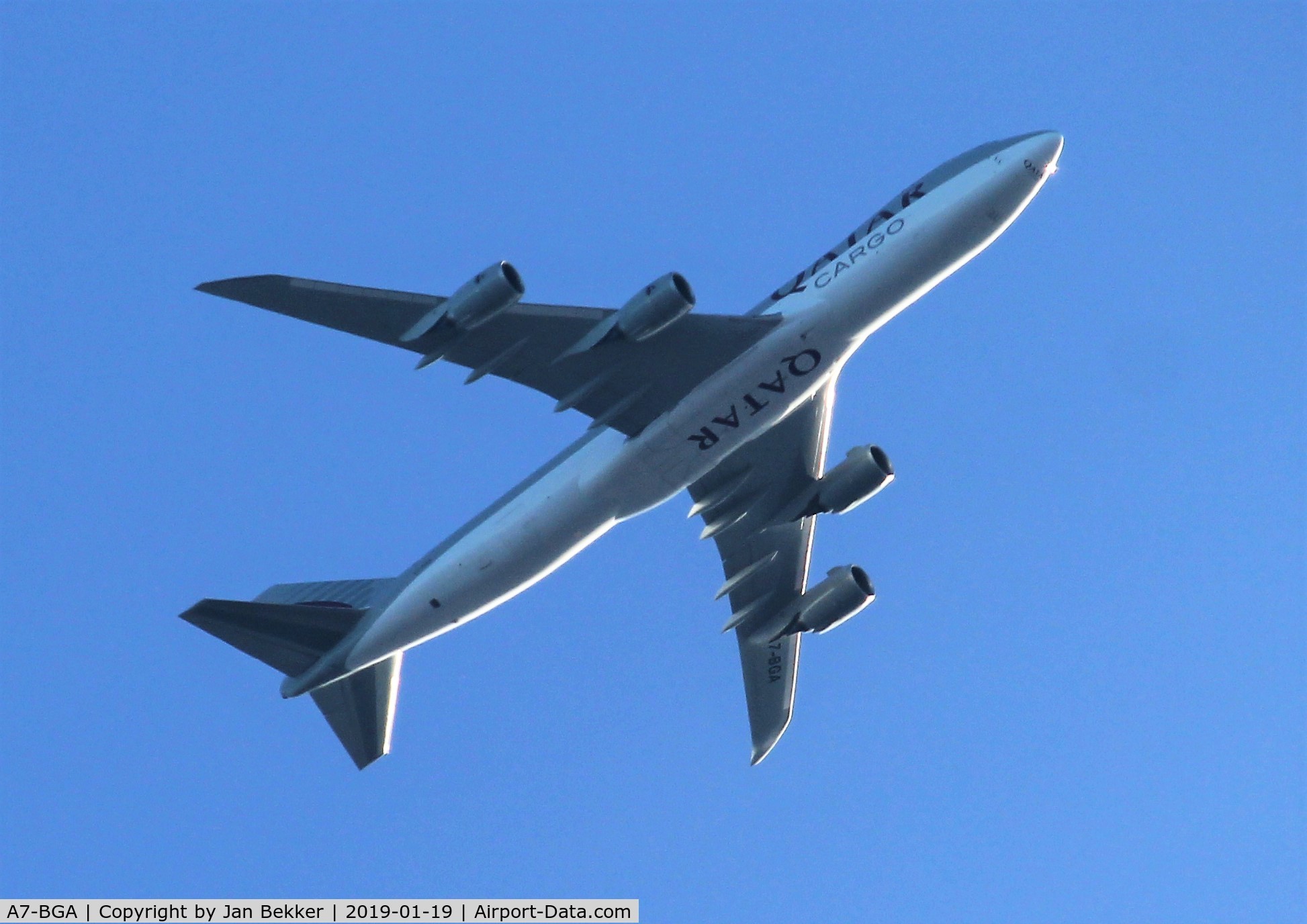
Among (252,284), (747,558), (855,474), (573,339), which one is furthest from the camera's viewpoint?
(747,558)

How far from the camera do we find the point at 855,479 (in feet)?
138

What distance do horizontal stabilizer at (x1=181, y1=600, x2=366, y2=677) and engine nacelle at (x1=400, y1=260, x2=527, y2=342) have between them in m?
9.81

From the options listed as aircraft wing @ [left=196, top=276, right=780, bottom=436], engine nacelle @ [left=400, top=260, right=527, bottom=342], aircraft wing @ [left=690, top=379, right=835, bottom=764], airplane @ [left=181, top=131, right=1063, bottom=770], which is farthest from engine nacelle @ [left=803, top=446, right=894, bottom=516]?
engine nacelle @ [left=400, top=260, right=527, bottom=342]

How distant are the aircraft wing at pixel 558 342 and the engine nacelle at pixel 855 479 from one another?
639 cm

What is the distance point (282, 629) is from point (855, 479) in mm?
15922

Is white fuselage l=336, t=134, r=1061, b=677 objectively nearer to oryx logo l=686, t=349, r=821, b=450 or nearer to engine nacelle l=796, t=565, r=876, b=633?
oryx logo l=686, t=349, r=821, b=450

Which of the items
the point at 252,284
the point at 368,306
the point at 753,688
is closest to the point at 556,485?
the point at 368,306

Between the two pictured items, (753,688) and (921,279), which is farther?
(753,688)

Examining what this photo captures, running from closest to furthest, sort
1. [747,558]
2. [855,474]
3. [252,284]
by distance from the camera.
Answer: [252,284] < [855,474] < [747,558]

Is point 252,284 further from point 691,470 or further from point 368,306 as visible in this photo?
point 691,470

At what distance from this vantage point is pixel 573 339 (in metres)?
38.5

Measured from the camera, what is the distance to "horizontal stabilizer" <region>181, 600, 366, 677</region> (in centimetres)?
4022

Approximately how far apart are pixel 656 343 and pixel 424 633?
9.96 meters

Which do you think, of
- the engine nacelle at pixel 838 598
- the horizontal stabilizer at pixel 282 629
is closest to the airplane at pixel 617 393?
the horizontal stabilizer at pixel 282 629
